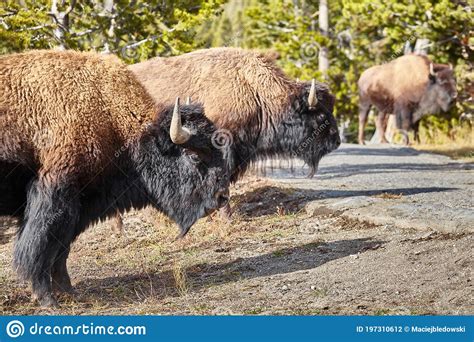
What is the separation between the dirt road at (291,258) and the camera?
6312mm

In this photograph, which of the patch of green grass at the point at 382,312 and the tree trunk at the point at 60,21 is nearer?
Answer: the patch of green grass at the point at 382,312

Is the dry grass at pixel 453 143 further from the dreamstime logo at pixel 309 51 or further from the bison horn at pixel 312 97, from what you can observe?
the bison horn at pixel 312 97

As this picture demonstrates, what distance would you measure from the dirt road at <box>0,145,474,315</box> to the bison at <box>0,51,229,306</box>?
1.95 ft

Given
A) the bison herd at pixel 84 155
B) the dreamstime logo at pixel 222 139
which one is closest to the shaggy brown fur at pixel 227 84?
the dreamstime logo at pixel 222 139

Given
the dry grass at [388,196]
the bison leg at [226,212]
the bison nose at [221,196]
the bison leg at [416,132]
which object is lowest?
the bison leg at [416,132]

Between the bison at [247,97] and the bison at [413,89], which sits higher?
the bison at [247,97]

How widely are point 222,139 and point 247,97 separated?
1.59 meters

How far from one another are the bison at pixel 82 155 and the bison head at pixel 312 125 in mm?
3253

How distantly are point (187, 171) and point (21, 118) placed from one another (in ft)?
5.10

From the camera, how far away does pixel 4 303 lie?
6824 millimetres

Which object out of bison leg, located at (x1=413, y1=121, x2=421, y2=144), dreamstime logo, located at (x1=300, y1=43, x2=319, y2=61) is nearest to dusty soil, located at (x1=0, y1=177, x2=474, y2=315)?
bison leg, located at (x1=413, y1=121, x2=421, y2=144)

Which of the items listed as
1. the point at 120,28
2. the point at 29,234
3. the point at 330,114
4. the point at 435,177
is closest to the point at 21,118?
the point at 29,234

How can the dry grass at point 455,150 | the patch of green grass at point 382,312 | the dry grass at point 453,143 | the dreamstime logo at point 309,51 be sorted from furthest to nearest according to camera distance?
the dreamstime logo at point 309,51, the dry grass at point 453,143, the dry grass at point 455,150, the patch of green grass at point 382,312

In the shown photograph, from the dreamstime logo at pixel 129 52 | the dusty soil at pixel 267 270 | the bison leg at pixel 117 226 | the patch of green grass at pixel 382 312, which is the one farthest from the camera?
the dreamstime logo at pixel 129 52
